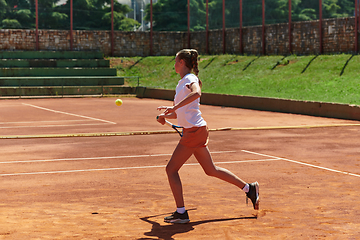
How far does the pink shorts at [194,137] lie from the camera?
625 cm

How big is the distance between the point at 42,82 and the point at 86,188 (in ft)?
110

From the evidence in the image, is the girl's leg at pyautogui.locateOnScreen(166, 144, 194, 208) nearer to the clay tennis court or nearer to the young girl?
the young girl

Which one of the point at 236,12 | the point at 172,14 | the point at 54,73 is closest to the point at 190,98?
the point at 236,12

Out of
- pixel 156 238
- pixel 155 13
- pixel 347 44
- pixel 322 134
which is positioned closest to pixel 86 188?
pixel 156 238

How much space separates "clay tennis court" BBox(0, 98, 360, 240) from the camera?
6.09 meters

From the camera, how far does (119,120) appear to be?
21.6m

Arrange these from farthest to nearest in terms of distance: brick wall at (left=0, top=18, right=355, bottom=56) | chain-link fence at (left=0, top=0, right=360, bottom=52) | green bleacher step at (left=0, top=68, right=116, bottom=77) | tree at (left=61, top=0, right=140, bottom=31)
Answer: tree at (left=61, top=0, right=140, bottom=31)
green bleacher step at (left=0, top=68, right=116, bottom=77)
chain-link fence at (left=0, top=0, right=360, bottom=52)
brick wall at (left=0, top=18, right=355, bottom=56)

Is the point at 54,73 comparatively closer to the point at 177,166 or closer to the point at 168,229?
the point at 177,166

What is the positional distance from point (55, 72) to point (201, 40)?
44.5 feet

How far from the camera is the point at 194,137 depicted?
625 centimetres

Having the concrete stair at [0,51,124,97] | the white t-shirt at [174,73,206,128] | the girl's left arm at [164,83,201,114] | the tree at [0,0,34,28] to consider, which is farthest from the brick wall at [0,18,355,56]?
the girl's left arm at [164,83,201,114]

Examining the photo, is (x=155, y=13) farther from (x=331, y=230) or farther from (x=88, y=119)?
(x=331, y=230)

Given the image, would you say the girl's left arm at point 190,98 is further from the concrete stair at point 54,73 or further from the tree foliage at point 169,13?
the concrete stair at point 54,73

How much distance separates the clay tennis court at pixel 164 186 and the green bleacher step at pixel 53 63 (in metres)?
27.1
